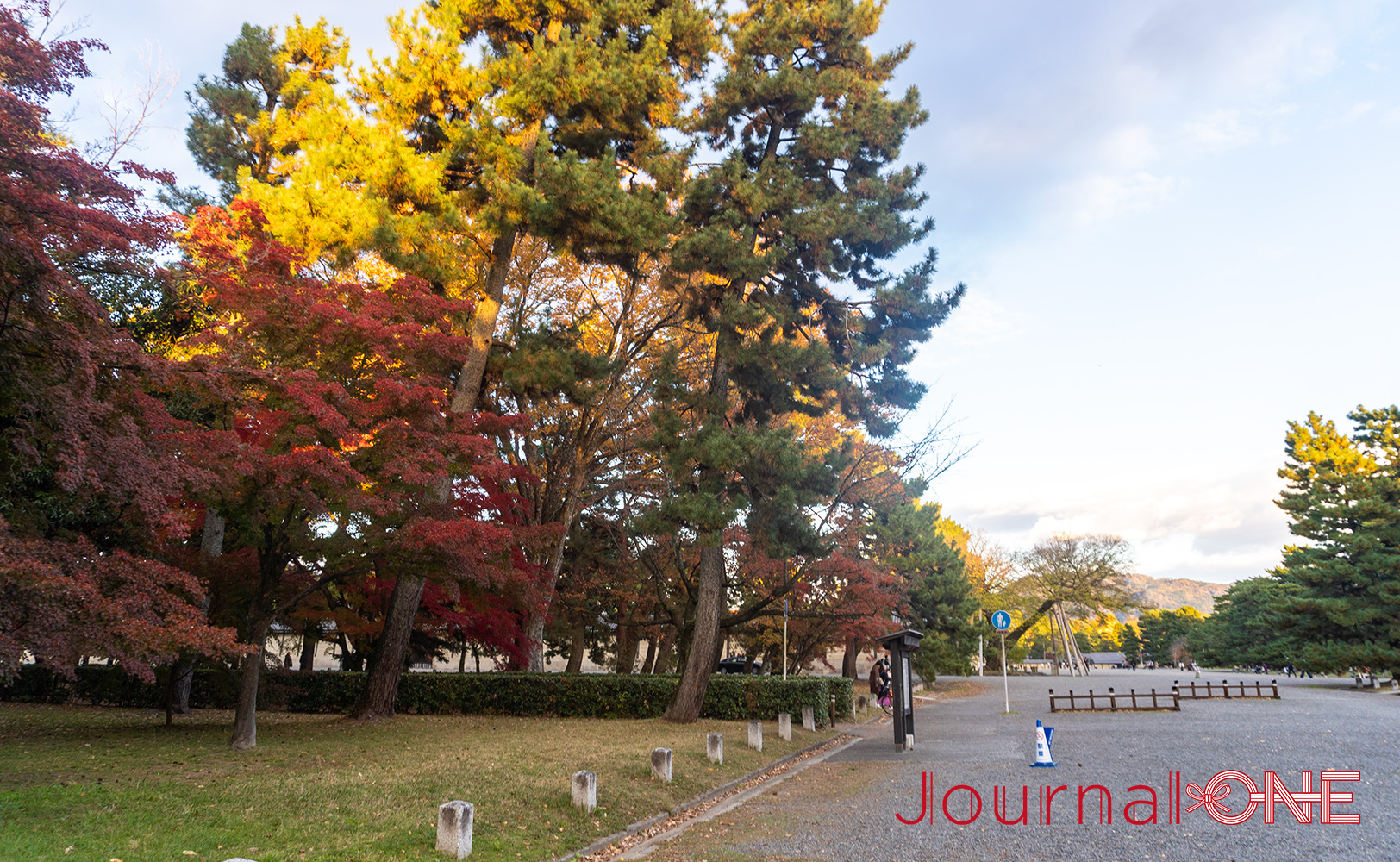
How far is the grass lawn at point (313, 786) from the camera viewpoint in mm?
6023

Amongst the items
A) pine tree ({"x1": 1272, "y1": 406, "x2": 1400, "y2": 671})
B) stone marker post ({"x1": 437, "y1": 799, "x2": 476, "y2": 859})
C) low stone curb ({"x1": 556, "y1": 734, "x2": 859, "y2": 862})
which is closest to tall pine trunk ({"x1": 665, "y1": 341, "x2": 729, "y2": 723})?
low stone curb ({"x1": 556, "y1": 734, "x2": 859, "y2": 862})

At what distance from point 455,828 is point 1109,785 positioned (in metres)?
8.17

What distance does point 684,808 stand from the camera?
904cm

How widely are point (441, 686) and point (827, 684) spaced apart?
10.4 metres

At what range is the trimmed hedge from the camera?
18.1 metres

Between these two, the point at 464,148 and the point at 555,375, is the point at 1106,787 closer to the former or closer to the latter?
Result: the point at 555,375

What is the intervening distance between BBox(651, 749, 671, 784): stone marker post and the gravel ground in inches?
54.3

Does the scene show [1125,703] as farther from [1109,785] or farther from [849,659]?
[1109,785]

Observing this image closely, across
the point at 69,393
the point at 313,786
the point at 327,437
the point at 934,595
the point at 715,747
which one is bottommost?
the point at 715,747

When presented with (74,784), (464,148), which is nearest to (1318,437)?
(464,148)

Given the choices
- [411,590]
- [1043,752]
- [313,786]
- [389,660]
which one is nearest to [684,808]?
[313,786]

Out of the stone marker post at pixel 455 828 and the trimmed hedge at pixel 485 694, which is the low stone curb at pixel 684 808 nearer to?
the stone marker post at pixel 455 828

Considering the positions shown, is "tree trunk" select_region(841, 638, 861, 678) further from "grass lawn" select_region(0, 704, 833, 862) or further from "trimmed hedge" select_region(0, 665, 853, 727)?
"grass lawn" select_region(0, 704, 833, 862)

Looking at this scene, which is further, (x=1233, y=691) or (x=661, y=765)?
(x=1233, y=691)
